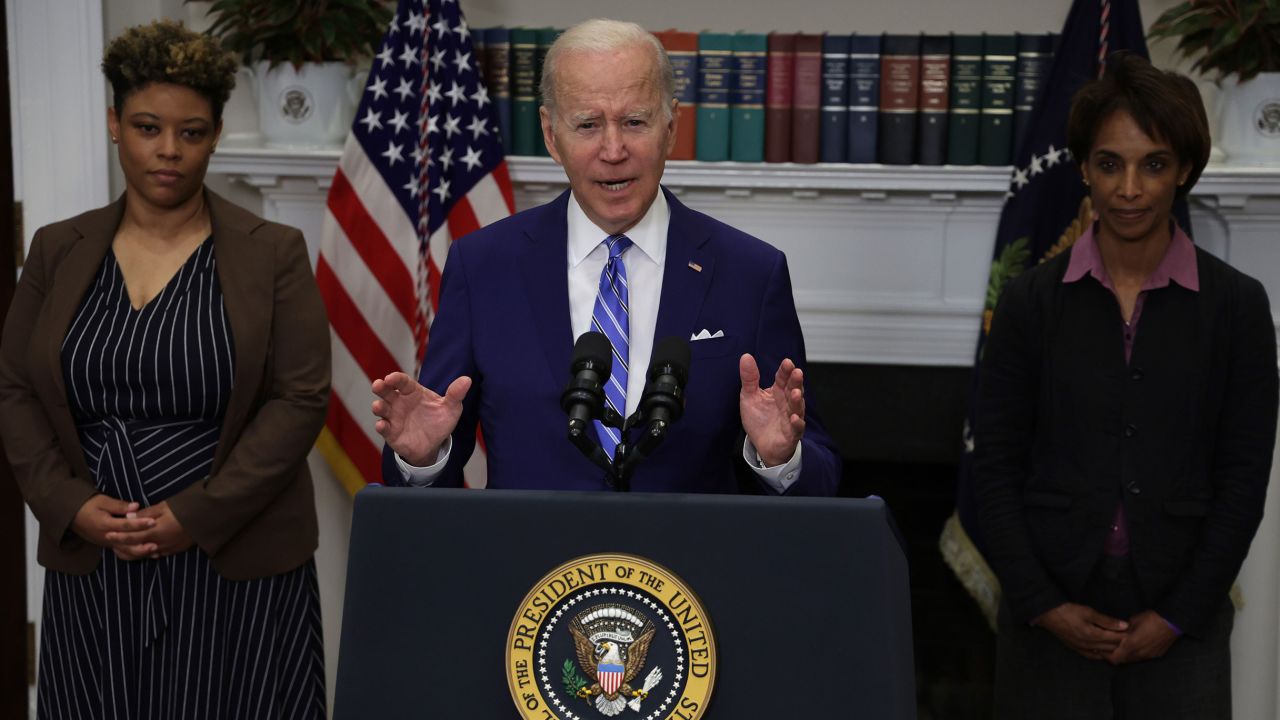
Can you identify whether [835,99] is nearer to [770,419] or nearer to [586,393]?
[770,419]

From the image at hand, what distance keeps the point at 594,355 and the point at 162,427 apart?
1.46m

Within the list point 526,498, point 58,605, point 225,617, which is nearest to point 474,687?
point 526,498

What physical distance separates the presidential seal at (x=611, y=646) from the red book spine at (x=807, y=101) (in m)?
2.36

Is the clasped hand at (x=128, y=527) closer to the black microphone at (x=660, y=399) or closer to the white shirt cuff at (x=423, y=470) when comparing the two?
the white shirt cuff at (x=423, y=470)

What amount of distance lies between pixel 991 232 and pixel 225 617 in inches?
81.7

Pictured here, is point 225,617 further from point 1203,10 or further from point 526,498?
point 1203,10

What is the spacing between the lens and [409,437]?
1.50 metres

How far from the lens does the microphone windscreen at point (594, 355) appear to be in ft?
4.33

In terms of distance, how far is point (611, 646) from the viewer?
47.3 inches

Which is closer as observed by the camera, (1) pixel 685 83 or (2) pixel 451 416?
(2) pixel 451 416

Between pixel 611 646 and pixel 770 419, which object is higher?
pixel 770 419

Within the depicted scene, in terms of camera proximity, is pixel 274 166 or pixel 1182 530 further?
pixel 274 166

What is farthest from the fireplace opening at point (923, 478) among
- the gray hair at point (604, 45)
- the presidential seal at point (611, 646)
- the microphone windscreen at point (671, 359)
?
the presidential seal at point (611, 646)

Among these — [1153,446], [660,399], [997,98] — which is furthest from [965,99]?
[660,399]
